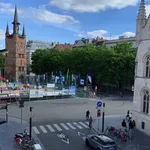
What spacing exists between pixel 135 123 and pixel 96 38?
3201 inches

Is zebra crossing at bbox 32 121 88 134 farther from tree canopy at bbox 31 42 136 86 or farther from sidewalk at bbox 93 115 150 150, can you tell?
tree canopy at bbox 31 42 136 86

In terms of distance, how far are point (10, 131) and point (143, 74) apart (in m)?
15.1

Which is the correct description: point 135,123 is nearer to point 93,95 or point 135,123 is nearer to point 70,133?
point 70,133

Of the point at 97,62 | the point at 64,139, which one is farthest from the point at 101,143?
Result: the point at 97,62

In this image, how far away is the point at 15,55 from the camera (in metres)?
83.9

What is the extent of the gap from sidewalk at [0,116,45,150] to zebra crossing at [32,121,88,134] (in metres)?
1.10

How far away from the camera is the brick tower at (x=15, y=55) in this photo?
83875 millimetres

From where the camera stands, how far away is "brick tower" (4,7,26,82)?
275 ft

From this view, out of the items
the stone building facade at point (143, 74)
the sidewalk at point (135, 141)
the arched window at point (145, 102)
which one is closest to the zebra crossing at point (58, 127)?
the sidewalk at point (135, 141)

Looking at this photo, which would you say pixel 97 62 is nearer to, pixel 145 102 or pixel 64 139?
pixel 145 102

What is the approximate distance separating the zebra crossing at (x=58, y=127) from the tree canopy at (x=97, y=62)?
2504 cm

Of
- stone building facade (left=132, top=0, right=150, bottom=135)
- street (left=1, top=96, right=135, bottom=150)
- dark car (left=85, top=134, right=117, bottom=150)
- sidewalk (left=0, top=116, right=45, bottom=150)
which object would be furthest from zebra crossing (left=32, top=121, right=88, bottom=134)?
stone building facade (left=132, top=0, right=150, bottom=135)

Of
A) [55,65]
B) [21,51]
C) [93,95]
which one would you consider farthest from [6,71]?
[93,95]

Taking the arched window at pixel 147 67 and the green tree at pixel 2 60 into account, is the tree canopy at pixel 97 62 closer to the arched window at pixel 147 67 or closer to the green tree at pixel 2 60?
the green tree at pixel 2 60
